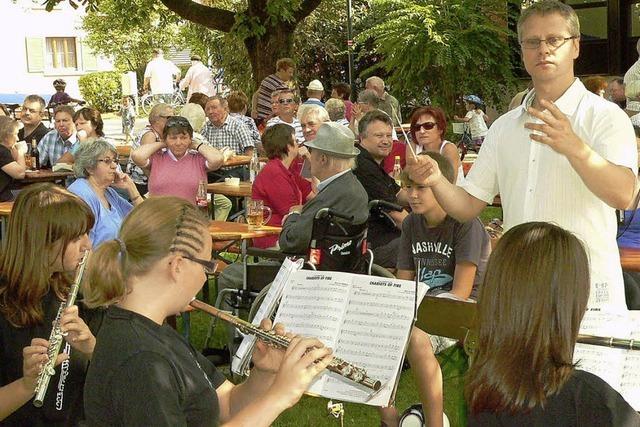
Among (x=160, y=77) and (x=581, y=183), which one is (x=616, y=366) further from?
(x=160, y=77)

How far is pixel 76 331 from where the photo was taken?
3.29 m

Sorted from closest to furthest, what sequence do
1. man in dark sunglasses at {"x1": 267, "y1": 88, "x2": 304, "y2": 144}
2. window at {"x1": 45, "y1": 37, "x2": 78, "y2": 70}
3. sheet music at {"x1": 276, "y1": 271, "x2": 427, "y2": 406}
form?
sheet music at {"x1": 276, "y1": 271, "x2": 427, "y2": 406} → man in dark sunglasses at {"x1": 267, "y1": 88, "x2": 304, "y2": 144} → window at {"x1": 45, "y1": 37, "x2": 78, "y2": 70}

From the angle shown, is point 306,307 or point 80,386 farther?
point 306,307

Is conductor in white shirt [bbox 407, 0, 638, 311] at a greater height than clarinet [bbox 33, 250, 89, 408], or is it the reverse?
conductor in white shirt [bbox 407, 0, 638, 311]

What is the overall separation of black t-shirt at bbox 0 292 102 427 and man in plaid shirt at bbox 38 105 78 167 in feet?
23.9

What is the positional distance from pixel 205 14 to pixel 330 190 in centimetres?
969

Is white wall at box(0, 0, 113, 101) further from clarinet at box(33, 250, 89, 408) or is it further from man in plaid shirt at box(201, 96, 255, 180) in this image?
clarinet at box(33, 250, 89, 408)

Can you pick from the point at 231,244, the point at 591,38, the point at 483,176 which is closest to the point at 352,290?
the point at 483,176

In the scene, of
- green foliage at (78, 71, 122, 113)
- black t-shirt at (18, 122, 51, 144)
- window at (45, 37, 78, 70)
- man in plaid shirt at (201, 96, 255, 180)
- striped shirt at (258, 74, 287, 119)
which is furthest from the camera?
window at (45, 37, 78, 70)

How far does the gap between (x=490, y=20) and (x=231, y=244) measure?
1292cm

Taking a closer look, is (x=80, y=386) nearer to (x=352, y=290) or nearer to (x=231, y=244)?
(x=352, y=290)

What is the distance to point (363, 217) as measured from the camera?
617 cm

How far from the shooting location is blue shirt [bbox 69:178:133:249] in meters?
6.25

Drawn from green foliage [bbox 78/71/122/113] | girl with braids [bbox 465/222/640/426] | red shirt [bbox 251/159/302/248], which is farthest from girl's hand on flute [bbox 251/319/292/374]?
green foliage [bbox 78/71/122/113]
